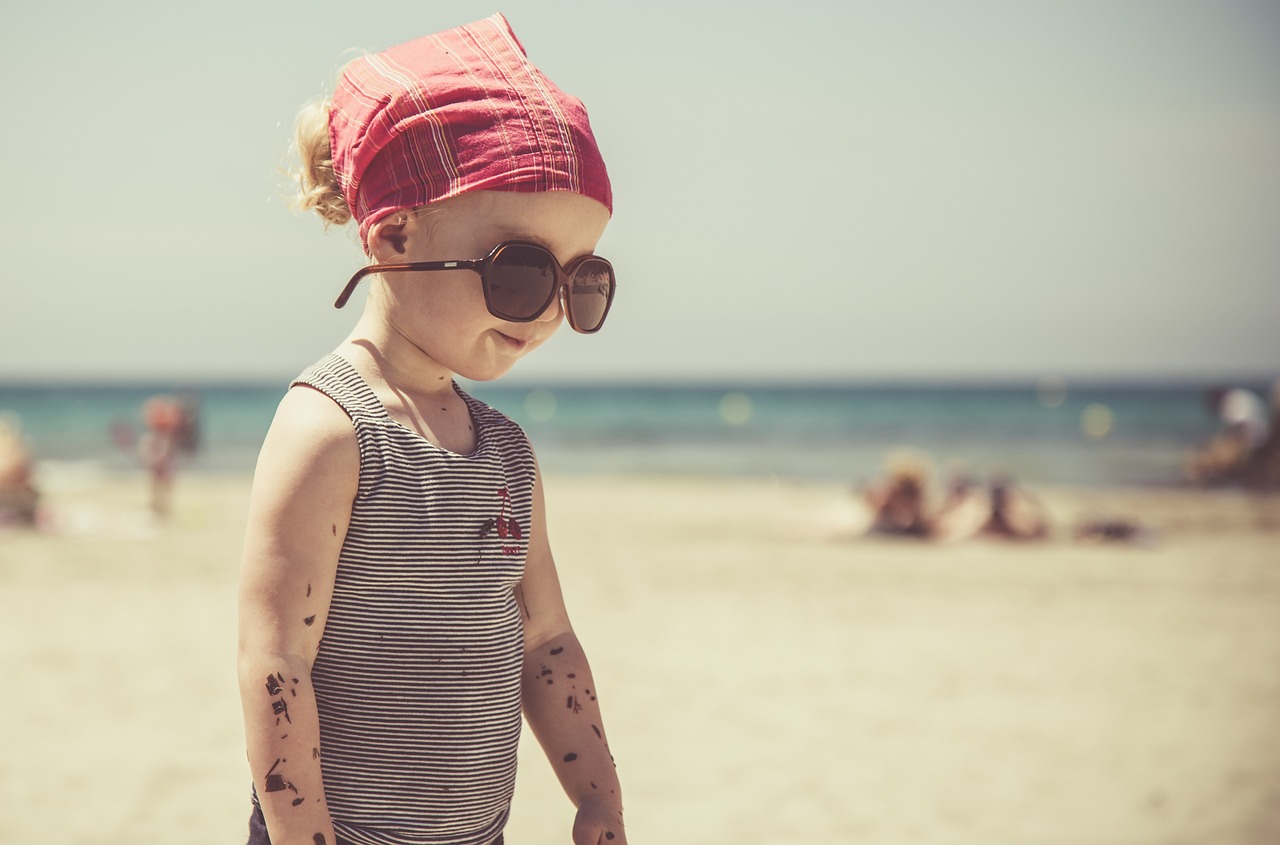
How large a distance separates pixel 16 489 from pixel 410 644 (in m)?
12.7

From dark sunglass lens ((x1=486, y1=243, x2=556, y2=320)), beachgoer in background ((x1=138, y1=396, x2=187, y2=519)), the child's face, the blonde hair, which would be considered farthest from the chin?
beachgoer in background ((x1=138, y1=396, x2=187, y2=519))

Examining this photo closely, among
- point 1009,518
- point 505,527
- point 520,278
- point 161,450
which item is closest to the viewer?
Result: point 520,278

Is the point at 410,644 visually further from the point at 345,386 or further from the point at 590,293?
the point at 590,293

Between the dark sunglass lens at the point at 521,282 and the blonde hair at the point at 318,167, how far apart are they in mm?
328

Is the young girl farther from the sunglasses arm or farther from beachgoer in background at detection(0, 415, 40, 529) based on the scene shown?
beachgoer in background at detection(0, 415, 40, 529)

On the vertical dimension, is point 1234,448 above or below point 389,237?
below

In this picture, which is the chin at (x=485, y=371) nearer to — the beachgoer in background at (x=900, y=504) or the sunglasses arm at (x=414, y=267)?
the sunglasses arm at (x=414, y=267)

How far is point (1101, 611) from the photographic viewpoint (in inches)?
358

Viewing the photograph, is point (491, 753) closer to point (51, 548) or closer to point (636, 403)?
point (51, 548)

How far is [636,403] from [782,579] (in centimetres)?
6049

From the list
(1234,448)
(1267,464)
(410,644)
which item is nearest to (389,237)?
(410,644)

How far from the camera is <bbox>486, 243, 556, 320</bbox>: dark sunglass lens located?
5.03ft

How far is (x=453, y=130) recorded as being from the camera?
155 centimetres

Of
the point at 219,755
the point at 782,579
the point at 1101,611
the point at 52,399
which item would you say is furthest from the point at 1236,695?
the point at 52,399
